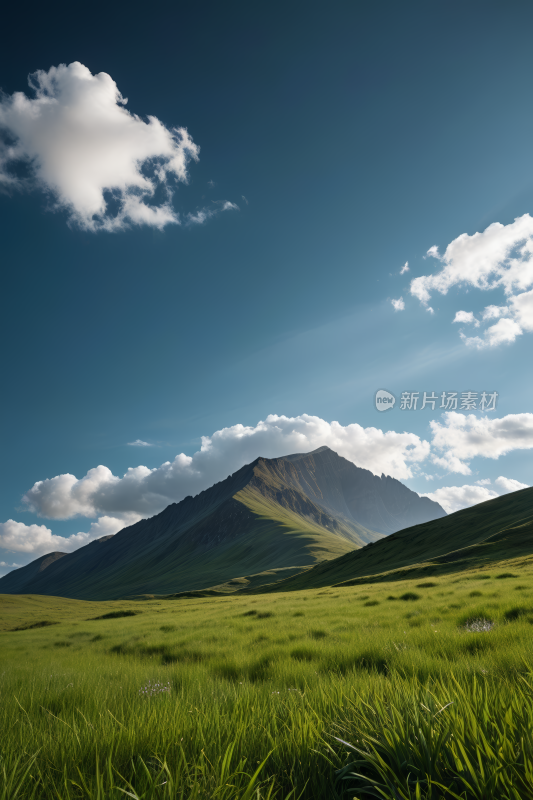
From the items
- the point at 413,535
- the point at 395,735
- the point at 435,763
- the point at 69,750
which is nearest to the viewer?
the point at 435,763

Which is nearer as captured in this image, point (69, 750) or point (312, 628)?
point (69, 750)

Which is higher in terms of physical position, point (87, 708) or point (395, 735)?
point (395, 735)

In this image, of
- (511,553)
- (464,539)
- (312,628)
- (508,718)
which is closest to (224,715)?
(508,718)

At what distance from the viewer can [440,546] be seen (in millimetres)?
85500

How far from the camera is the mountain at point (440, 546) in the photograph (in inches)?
2282

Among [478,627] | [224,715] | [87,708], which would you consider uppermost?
[224,715]

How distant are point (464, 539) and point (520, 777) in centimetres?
9682

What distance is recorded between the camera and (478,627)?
262 inches

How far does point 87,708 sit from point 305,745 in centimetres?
238

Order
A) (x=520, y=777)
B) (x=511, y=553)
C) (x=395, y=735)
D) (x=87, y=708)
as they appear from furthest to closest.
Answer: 1. (x=511, y=553)
2. (x=87, y=708)
3. (x=395, y=735)
4. (x=520, y=777)

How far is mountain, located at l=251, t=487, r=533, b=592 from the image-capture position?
190 feet

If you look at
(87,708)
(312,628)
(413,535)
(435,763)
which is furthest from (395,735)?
(413,535)

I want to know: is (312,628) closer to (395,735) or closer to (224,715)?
(224,715)

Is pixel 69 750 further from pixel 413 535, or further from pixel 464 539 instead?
pixel 413 535
